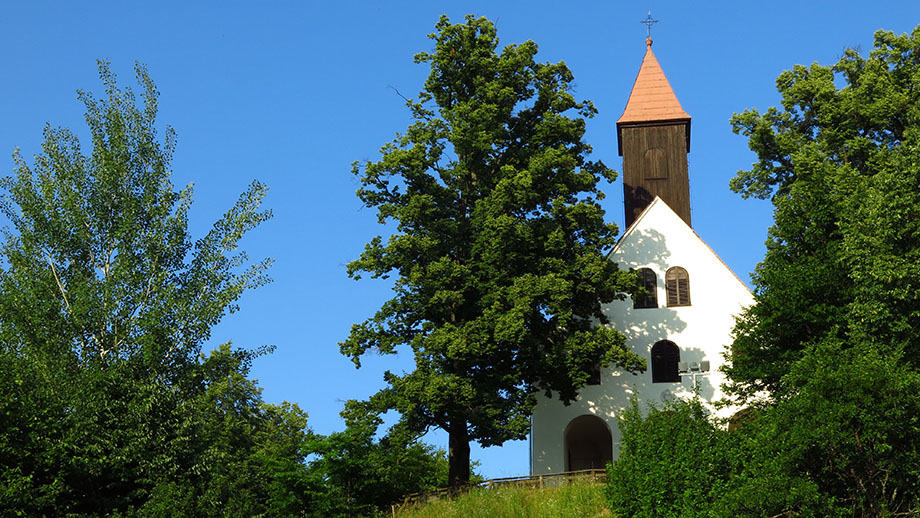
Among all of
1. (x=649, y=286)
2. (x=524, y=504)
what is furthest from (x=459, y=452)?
(x=649, y=286)

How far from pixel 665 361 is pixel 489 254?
25.8 ft

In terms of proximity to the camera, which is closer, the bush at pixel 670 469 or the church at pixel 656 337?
the bush at pixel 670 469

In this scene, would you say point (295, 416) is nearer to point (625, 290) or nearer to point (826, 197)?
point (625, 290)

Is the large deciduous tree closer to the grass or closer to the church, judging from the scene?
the church

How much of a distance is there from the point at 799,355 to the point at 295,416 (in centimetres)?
2186

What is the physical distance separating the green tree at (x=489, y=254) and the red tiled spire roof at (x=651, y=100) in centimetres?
794

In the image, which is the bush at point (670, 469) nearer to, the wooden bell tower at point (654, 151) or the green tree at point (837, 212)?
the green tree at point (837, 212)

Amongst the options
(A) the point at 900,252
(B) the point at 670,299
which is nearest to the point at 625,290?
(B) the point at 670,299

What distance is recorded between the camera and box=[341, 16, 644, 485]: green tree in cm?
2975

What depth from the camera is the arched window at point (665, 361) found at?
113 feet

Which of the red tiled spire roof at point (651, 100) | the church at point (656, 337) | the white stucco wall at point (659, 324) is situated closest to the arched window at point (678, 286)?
the church at point (656, 337)

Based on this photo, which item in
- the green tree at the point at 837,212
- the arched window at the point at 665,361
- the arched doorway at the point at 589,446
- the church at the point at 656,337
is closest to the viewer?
the green tree at the point at 837,212

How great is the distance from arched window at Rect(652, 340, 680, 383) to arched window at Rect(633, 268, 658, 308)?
1371mm

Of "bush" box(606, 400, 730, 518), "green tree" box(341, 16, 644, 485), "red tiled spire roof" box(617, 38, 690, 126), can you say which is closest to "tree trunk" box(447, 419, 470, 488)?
"green tree" box(341, 16, 644, 485)
